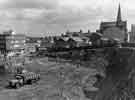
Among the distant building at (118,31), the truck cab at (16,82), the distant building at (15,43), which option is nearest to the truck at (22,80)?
the truck cab at (16,82)

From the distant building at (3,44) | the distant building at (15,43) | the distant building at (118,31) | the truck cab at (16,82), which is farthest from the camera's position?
the distant building at (118,31)

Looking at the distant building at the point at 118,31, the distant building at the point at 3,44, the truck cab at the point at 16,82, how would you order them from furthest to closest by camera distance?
the distant building at the point at 118,31, the distant building at the point at 3,44, the truck cab at the point at 16,82

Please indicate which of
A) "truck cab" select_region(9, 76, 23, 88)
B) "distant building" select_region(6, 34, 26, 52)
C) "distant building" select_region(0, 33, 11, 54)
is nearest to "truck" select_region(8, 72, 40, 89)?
"truck cab" select_region(9, 76, 23, 88)

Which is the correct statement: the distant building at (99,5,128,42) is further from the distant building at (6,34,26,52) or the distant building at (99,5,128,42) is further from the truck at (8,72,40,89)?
the truck at (8,72,40,89)

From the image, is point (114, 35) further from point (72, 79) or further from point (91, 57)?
point (72, 79)

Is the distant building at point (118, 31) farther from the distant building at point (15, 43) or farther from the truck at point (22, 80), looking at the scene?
the truck at point (22, 80)

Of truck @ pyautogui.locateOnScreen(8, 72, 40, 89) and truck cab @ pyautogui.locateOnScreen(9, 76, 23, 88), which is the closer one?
truck cab @ pyautogui.locateOnScreen(9, 76, 23, 88)

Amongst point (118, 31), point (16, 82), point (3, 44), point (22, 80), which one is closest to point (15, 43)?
point (3, 44)

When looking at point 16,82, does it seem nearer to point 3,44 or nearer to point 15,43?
point 3,44

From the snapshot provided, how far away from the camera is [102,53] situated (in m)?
36.9

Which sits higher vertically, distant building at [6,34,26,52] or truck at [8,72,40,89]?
distant building at [6,34,26,52]

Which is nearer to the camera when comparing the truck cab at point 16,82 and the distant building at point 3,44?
the truck cab at point 16,82

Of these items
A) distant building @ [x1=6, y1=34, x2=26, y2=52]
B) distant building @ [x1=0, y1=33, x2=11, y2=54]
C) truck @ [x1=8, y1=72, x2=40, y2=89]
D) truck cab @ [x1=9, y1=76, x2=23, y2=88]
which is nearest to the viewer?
truck cab @ [x1=9, y1=76, x2=23, y2=88]

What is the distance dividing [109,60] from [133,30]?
52463 millimetres
